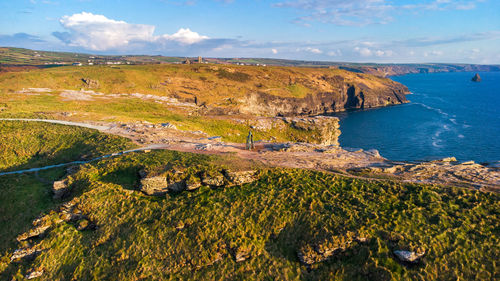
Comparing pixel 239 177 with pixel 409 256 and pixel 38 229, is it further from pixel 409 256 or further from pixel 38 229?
pixel 38 229

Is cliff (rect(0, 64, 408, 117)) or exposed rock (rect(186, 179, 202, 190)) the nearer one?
exposed rock (rect(186, 179, 202, 190))

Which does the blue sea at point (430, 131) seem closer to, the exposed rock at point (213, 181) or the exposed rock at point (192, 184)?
the exposed rock at point (213, 181)

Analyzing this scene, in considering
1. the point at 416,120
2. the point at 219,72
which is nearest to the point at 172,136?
the point at 219,72

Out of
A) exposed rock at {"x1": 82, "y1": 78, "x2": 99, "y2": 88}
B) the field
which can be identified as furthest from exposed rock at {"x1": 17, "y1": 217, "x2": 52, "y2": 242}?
exposed rock at {"x1": 82, "y1": 78, "x2": 99, "y2": 88}

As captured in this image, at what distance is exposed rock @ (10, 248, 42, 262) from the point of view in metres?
20.6

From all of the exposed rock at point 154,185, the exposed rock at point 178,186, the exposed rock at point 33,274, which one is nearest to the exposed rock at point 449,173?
the exposed rock at point 178,186

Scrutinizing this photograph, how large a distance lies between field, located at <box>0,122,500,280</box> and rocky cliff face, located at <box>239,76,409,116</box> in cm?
9627

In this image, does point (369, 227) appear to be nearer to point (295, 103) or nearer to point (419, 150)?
point (419, 150)

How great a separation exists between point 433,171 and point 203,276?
108ft

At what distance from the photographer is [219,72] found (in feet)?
482

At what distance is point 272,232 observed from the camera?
22.3m

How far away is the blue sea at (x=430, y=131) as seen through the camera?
7601cm

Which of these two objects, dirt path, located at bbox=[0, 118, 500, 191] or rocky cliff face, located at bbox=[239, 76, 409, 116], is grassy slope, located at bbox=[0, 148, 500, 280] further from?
rocky cliff face, located at bbox=[239, 76, 409, 116]

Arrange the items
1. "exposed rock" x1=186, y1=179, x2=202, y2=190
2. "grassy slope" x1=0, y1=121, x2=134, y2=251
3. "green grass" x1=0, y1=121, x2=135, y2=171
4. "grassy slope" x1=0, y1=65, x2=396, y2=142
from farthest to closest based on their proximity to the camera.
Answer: "grassy slope" x1=0, y1=65, x2=396, y2=142, "green grass" x1=0, y1=121, x2=135, y2=171, "exposed rock" x1=186, y1=179, x2=202, y2=190, "grassy slope" x1=0, y1=121, x2=134, y2=251
